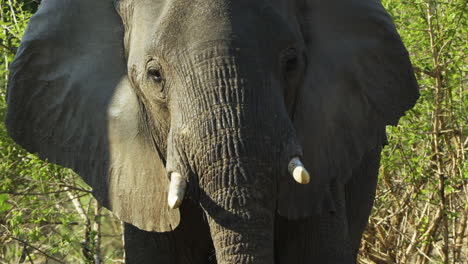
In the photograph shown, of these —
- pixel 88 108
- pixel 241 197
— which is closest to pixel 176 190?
pixel 241 197

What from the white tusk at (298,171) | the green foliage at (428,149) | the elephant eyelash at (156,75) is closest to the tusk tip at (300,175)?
the white tusk at (298,171)

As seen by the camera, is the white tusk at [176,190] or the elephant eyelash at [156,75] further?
the elephant eyelash at [156,75]

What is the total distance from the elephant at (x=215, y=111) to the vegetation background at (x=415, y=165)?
1556 mm

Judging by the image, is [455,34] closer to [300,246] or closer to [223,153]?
[300,246]

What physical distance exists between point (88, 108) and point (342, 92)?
900mm

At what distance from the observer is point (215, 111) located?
3.03 metres

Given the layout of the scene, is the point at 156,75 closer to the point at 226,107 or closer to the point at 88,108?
the point at 226,107

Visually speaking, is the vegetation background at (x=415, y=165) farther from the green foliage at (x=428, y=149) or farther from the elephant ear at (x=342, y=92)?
the elephant ear at (x=342, y=92)

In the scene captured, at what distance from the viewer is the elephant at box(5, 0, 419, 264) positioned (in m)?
3.02

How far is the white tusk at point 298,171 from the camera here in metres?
2.96

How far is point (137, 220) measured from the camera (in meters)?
3.52

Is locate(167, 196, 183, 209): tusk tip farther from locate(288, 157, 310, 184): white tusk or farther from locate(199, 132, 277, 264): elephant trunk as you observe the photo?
locate(288, 157, 310, 184): white tusk

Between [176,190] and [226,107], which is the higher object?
[226,107]

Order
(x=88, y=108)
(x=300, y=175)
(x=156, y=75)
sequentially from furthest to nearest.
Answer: (x=88, y=108) → (x=156, y=75) → (x=300, y=175)
